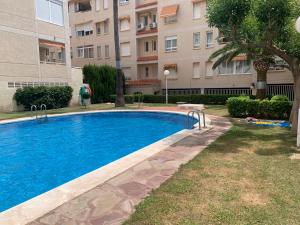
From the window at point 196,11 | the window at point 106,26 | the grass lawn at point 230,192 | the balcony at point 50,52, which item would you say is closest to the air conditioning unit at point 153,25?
the window at point 196,11

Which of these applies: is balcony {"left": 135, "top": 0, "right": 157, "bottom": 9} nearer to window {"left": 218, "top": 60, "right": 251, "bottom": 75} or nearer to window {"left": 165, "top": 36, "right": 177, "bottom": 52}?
window {"left": 165, "top": 36, "right": 177, "bottom": 52}

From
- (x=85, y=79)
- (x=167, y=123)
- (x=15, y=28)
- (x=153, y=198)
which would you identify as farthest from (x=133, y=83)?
(x=153, y=198)

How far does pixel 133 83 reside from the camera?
119 ft

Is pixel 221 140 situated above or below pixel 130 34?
below

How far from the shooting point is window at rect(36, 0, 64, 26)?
25452mm

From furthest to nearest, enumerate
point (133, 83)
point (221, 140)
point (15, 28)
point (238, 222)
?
point (133, 83) < point (15, 28) < point (221, 140) < point (238, 222)

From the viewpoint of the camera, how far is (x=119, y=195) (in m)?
5.13

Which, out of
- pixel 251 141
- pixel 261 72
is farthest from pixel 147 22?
pixel 251 141

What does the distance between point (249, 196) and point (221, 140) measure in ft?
16.8

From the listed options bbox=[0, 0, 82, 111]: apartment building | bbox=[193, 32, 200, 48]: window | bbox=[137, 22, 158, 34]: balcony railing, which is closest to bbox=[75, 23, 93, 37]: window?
bbox=[137, 22, 158, 34]: balcony railing

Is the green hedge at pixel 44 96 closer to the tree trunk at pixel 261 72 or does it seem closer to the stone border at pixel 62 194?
the tree trunk at pixel 261 72

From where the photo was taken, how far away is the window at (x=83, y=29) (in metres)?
42.0

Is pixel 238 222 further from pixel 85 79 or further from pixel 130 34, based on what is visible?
pixel 130 34

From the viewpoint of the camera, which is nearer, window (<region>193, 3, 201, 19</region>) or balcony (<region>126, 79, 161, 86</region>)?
window (<region>193, 3, 201, 19</region>)
